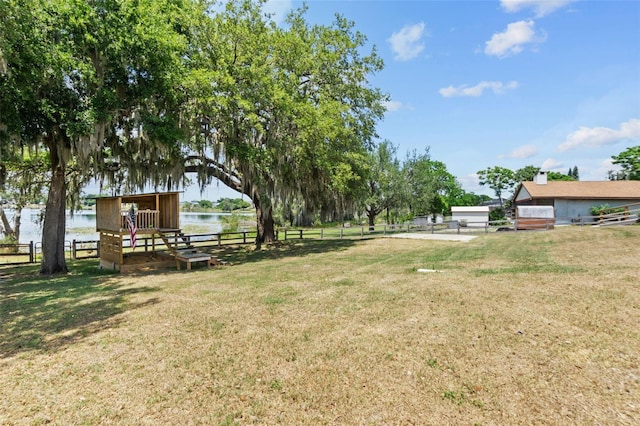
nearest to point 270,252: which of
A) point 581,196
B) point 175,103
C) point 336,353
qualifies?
point 175,103

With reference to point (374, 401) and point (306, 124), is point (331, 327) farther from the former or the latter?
point (306, 124)

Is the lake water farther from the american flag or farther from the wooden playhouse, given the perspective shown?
the american flag

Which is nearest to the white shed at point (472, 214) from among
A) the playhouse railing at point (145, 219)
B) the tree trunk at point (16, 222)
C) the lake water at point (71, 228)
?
the lake water at point (71, 228)

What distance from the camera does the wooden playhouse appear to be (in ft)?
36.8

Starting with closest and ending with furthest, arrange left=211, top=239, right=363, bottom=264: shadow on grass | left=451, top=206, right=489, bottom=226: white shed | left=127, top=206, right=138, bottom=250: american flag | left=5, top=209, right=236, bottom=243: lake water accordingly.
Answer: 1. left=127, top=206, right=138, bottom=250: american flag
2. left=211, top=239, right=363, bottom=264: shadow on grass
3. left=5, top=209, right=236, bottom=243: lake water
4. left=451, top=206, right=489, bottom=226: white shed

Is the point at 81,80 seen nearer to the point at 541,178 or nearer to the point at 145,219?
the point at 145,219

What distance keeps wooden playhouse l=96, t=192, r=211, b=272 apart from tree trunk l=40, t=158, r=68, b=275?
1.21 meters

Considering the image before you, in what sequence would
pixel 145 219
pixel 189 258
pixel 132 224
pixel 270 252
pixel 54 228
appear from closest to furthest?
pixel 132 224 → pixel 54 228 → pixel 189 258 → pixel 145 219 → pixel 270 252

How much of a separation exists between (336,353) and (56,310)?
5270 millimetres

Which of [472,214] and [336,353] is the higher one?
[472,214]

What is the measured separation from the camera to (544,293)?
5.89m

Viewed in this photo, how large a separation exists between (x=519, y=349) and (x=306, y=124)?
1048cm

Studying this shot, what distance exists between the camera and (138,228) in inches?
461

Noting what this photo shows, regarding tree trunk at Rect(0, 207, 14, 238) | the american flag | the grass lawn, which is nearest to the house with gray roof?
the grass lawn
